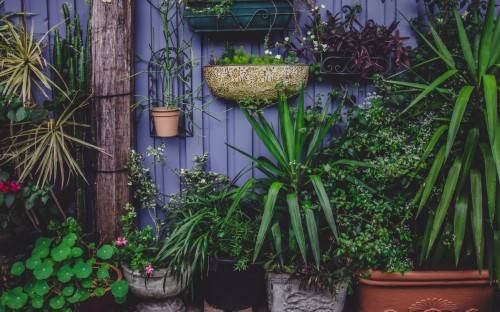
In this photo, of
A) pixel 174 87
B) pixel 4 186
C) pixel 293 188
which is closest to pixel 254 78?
pixel 174 87

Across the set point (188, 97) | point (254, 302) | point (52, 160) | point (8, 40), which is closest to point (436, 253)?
point (254, 302)

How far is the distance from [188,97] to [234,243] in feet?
3.28

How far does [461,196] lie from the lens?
230cm

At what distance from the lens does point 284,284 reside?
2451 millimetres

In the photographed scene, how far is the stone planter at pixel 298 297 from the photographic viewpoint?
2.45m

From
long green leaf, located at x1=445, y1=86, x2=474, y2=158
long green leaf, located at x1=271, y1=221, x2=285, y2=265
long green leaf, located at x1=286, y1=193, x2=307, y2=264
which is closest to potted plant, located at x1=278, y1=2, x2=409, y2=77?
long green leaf, located at x1=445, y1=86, x2=474, y2=158

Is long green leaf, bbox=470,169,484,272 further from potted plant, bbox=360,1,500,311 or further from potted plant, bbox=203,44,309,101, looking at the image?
potted plant, bbox=203,44,309,101

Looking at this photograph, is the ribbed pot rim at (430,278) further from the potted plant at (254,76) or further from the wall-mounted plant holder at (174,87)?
the wall-mounted plant holder at (174,87)

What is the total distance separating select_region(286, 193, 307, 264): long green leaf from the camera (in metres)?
2.27

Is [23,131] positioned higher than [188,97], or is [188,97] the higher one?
[188,97]

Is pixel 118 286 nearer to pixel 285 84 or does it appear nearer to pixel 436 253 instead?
pixel 285 84

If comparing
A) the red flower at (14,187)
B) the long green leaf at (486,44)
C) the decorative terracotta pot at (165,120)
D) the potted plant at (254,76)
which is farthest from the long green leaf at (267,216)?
the red flower at (14,187)

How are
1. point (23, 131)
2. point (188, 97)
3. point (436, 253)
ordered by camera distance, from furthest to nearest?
point (188, 97) < point (23, 131) < point (436, 253)

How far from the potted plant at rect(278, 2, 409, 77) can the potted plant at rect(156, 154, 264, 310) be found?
898 millimetres
